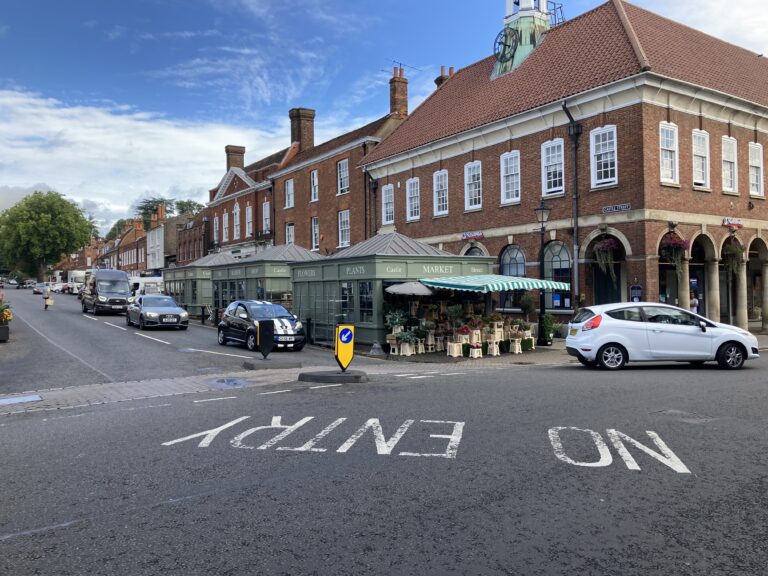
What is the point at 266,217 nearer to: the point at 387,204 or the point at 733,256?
the point at 387,204

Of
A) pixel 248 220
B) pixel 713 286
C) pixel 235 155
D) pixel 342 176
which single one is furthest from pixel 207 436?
pixel 235 155

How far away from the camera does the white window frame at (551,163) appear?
2388 cm

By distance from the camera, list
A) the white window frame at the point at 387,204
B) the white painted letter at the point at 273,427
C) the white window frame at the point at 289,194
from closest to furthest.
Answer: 1. the white painted letter at the point at 273,427
2. the white window frame at the point at 387,204
3. the white window frame at the point at 289,194

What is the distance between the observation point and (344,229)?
38312mm

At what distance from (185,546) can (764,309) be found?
27.6 m

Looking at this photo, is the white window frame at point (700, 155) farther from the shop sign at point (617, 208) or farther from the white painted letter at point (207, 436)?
the white painted letter at point (207, 436)

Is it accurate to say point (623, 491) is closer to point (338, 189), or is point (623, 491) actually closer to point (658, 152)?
point (658, 152)

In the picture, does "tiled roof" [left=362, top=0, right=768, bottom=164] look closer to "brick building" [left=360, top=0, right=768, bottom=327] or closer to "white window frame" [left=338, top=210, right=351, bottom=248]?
"brick building" [left=360, top=0, right=768, bottom=327]

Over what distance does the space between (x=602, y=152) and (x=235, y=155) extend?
41.2 meters

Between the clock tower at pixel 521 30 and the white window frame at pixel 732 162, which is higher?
the clock tower at pixel 521 30

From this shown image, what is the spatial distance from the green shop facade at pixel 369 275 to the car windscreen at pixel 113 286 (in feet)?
59.7

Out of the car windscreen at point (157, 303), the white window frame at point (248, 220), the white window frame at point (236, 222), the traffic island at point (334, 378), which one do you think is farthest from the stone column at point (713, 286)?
the white window frame at point (236, 222)

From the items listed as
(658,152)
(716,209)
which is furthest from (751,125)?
(658,152)

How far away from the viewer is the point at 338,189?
127ft
